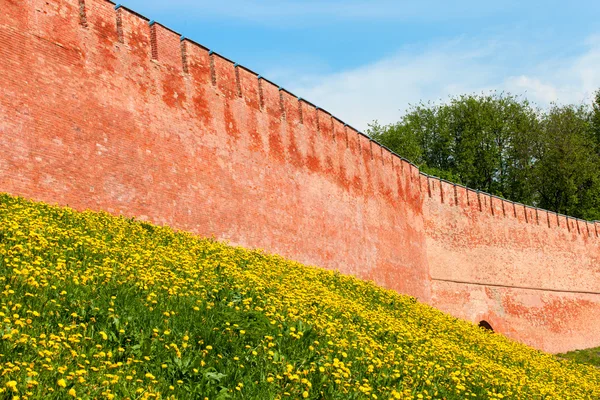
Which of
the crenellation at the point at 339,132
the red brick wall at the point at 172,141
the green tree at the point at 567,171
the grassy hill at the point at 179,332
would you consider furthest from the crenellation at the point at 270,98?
the green tree at the point at 567,171

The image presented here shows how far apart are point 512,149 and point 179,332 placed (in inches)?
1486

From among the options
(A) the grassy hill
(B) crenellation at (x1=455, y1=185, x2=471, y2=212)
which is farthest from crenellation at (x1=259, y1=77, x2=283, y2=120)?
(B) crenellation at (x1=455, y1=185, x2=471, y2=212)

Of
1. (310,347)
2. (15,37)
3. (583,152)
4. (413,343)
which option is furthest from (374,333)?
(583,152)

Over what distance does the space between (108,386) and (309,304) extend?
177 inches

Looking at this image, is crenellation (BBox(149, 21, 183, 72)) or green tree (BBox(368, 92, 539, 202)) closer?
crenellation (BBox(149, 21, 183, 72))

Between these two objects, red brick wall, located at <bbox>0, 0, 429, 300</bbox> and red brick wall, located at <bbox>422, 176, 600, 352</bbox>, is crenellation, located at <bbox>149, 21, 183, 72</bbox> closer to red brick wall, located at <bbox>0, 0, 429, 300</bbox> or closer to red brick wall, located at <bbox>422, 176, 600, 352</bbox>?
red brick wall, located at <bbox>0, 0, 429, 300</bbox>

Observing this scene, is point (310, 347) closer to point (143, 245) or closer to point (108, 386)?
point (108, 386)

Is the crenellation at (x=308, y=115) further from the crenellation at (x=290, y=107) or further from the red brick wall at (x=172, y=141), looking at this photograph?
the crenellation at (x=290, y=107)

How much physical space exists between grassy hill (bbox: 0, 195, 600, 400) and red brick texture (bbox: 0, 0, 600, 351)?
5.28ft

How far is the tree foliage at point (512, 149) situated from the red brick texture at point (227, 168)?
45.6 ft

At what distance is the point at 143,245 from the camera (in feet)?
32.4

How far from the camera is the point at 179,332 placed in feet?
21.2

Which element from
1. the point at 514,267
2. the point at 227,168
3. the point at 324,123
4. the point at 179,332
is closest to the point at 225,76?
the point at 227,168

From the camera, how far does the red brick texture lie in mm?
11422
